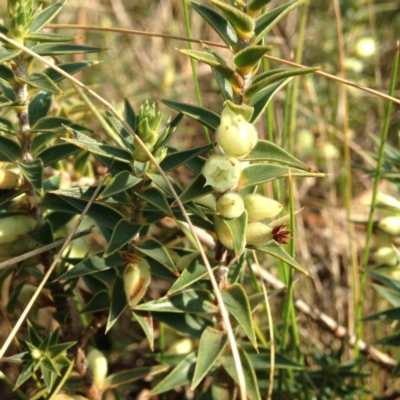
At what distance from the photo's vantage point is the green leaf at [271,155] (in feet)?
3.05

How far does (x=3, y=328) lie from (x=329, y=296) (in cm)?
132

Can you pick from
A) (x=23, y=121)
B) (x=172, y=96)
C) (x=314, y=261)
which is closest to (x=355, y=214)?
(x=314, y=261)

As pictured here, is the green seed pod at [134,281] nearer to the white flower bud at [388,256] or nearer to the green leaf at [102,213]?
the green leaf at [102,213]

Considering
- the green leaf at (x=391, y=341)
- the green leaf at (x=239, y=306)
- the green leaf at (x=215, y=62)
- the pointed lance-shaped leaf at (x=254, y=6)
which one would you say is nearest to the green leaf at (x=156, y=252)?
the green leaf at (x=239, y=306)

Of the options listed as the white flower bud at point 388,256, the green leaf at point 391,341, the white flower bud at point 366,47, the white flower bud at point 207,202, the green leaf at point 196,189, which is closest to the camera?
the green leaf at point 196,189

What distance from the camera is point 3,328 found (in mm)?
1689

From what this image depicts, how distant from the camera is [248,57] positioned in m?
0.87

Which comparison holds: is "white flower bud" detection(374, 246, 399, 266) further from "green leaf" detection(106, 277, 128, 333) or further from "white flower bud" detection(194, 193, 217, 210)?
"green leaf" detection(106, 277, 128, 333)

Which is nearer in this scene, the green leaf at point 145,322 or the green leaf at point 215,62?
the green leaf at point 215,62

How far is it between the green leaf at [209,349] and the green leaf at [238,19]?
0.60 m

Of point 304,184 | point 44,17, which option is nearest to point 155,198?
point 44,17

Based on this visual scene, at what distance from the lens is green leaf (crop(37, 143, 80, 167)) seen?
3.74 ft

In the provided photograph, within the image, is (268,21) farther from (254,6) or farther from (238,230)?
(238,230)

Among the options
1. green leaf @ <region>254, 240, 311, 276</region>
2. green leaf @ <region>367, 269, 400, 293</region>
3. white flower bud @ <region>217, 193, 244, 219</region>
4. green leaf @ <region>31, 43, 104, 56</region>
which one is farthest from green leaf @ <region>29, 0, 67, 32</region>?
green leaf @ <region>367, 269, 400, 293</region>
